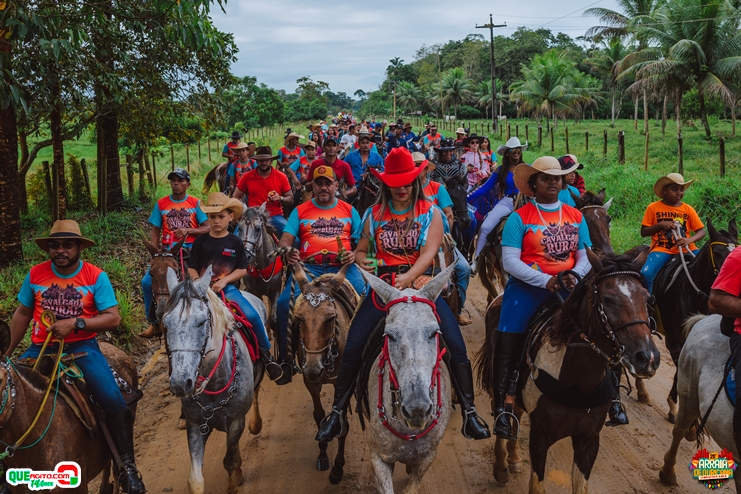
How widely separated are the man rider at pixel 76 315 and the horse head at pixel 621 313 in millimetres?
3683

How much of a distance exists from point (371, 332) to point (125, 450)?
7.35 ft

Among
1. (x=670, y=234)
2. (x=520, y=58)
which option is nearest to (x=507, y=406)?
(x=670, y=234)

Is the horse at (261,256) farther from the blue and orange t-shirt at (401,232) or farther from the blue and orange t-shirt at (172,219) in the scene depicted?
the blue and orange t-shirt at (401,232)

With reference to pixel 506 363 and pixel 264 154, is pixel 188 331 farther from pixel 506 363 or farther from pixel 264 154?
pixel 264 154

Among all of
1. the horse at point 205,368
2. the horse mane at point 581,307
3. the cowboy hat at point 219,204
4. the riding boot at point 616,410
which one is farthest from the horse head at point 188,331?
the riding boot at point 616,410

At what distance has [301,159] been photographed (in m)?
15.1

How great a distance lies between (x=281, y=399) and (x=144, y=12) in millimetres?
6572

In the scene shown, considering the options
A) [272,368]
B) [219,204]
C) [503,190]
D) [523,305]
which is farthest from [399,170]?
[503,190]

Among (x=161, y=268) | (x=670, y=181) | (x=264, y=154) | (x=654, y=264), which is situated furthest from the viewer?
(x=264, y=154)

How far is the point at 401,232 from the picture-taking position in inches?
202

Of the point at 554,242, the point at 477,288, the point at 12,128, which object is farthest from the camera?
the point at 477,288

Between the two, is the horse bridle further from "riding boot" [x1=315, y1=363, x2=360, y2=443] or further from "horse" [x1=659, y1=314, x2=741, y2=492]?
"horse" [x1=659, y1=314, x2=741, y2=492]

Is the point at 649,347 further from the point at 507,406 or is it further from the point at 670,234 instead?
the point at 670,234

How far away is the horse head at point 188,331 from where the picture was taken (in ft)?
13.4
